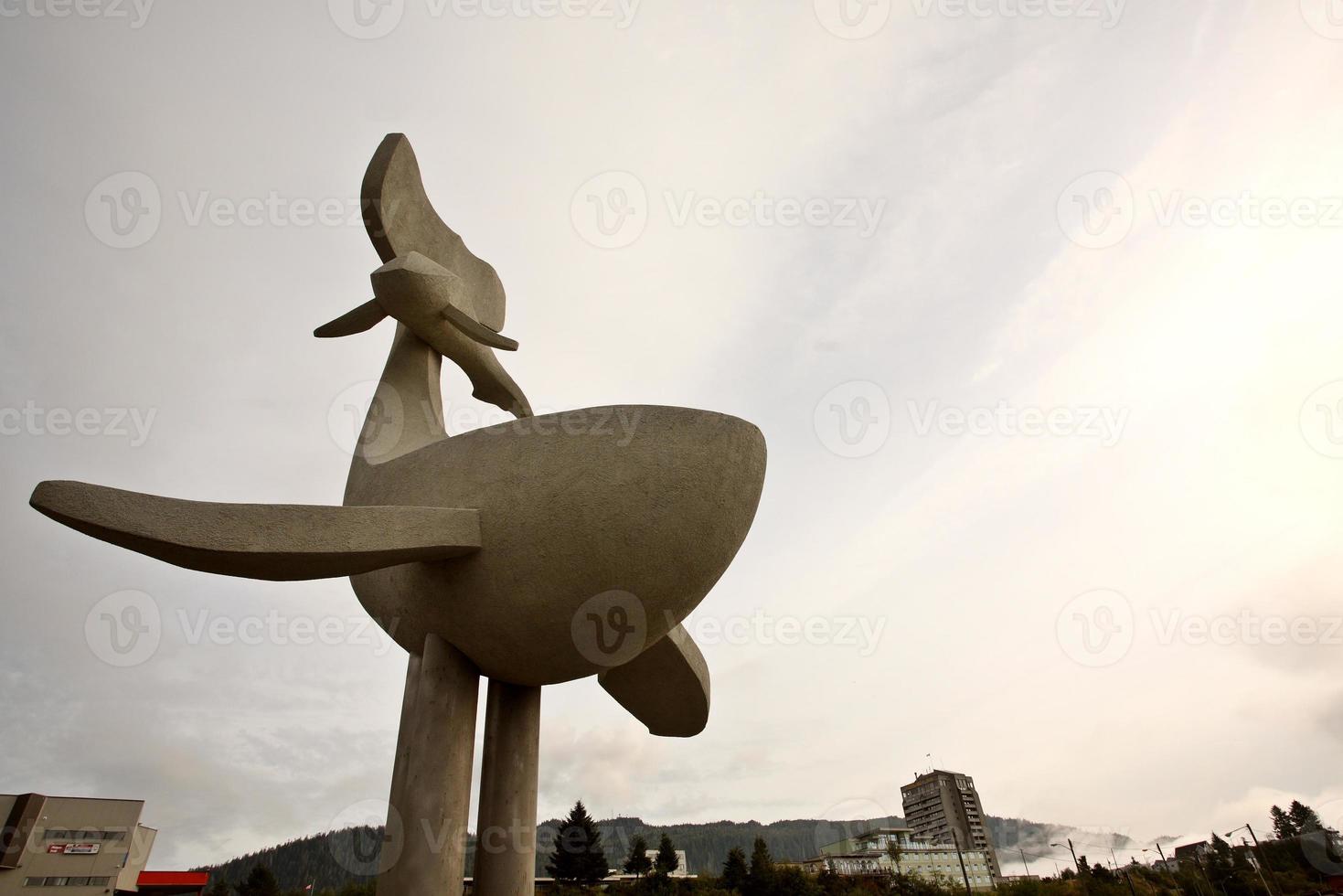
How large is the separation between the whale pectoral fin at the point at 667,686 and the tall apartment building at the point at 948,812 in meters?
80.8

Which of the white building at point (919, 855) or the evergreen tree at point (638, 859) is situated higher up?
the white building at point (919, 855)

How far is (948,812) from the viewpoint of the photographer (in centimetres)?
8056

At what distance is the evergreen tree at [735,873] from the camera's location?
32312mm

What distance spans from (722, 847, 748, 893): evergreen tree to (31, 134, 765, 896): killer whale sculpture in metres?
29.0

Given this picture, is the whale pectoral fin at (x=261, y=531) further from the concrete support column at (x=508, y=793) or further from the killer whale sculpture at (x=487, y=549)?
the concrete support column at (x=508, y=793)

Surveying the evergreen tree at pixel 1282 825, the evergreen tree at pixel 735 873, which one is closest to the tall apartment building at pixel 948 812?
the evergreen tree at pixel 1282 825

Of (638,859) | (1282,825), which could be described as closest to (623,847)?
(638,859)

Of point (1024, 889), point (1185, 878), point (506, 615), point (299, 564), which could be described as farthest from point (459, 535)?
point (1185, 878)

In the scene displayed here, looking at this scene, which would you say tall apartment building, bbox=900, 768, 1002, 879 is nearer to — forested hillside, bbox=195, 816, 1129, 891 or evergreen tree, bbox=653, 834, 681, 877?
forested hillside, bbox=195, 816, 1129, 891

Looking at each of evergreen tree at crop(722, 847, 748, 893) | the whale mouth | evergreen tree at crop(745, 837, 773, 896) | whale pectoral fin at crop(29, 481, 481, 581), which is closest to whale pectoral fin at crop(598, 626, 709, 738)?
whale pectoral fin at crop(29, 481, 481, 581)

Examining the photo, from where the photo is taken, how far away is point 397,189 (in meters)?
8.68

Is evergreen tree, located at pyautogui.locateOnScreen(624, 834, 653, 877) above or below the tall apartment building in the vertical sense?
below

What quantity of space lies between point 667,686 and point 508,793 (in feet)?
6.88

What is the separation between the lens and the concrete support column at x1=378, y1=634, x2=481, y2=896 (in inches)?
243
